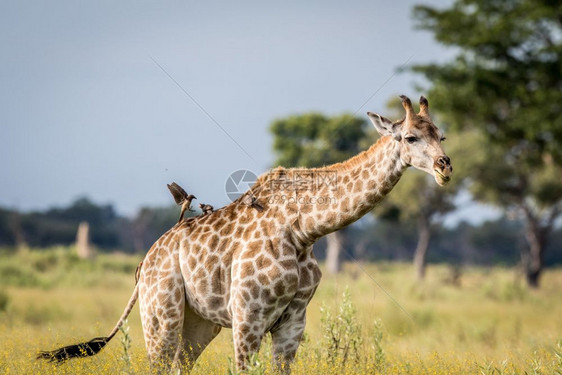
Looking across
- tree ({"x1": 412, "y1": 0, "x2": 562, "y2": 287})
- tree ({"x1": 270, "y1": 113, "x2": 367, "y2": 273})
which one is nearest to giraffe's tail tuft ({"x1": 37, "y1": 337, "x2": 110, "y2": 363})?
tree ({"x1": 412, "y1": 0, "x2": 562, "y2": 287})

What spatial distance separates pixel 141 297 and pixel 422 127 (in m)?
3.86

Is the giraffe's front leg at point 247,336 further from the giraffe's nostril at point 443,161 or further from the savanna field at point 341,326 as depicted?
the giraffe's nostril at point 443,161

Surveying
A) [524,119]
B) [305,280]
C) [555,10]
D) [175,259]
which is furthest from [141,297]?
[555,10]

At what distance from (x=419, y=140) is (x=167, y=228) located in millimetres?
63991

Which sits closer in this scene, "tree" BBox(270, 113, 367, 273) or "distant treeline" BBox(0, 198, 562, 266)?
"tree" BBox(270, 113, 367, 273)

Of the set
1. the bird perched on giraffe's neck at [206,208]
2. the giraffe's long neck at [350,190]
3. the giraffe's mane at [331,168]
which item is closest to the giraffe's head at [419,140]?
the giraffe's long neck at [350,190]

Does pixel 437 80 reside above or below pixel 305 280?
above

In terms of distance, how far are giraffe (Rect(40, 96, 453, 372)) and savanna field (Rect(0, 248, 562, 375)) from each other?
0.42m

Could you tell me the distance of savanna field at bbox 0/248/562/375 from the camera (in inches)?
312

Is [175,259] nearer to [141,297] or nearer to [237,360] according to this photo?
[141,297]

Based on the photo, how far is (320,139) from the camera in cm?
4562

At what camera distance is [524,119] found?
21516 millimetres

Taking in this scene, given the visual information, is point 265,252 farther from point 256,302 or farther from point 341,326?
point 341,326

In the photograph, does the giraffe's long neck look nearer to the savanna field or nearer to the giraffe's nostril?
the giraffe's nostril
